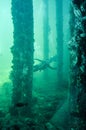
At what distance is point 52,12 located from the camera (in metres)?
20.4

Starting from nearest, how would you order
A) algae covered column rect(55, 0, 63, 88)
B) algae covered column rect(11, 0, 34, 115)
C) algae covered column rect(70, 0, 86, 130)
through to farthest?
algae covered column rect(70, 0, 86, 130) < algae covered column rect(11, 0, 34, 115) < algae covered column rect(55, 0, 63, 88)

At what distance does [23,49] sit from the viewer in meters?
7.24

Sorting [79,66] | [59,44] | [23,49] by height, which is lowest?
[79,66]

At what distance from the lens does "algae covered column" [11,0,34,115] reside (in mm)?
7238

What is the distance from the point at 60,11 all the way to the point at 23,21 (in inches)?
251

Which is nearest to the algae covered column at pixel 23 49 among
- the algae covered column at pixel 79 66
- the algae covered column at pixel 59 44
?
the algae covered column at pixel 79 66

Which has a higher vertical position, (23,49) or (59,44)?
(59,44)

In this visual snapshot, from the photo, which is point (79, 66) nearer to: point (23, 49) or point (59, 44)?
point (23, 49)

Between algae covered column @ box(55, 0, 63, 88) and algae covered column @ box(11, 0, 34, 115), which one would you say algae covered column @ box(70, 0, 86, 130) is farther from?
algae covered column @ box(55, 0, 63, 88)

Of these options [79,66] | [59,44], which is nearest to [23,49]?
[79,66]

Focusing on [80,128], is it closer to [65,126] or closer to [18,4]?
[65,126]

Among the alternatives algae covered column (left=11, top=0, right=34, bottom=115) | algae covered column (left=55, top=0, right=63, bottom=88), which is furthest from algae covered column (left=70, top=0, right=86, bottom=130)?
algae covered column (left=55, top=0, right=63, bottom=88)

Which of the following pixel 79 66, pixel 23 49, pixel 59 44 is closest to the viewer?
pixel 79 66

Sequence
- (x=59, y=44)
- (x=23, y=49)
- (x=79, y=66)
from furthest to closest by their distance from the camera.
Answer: (x=59, y=44), (x=23, y=49), (x=79, y=66)
